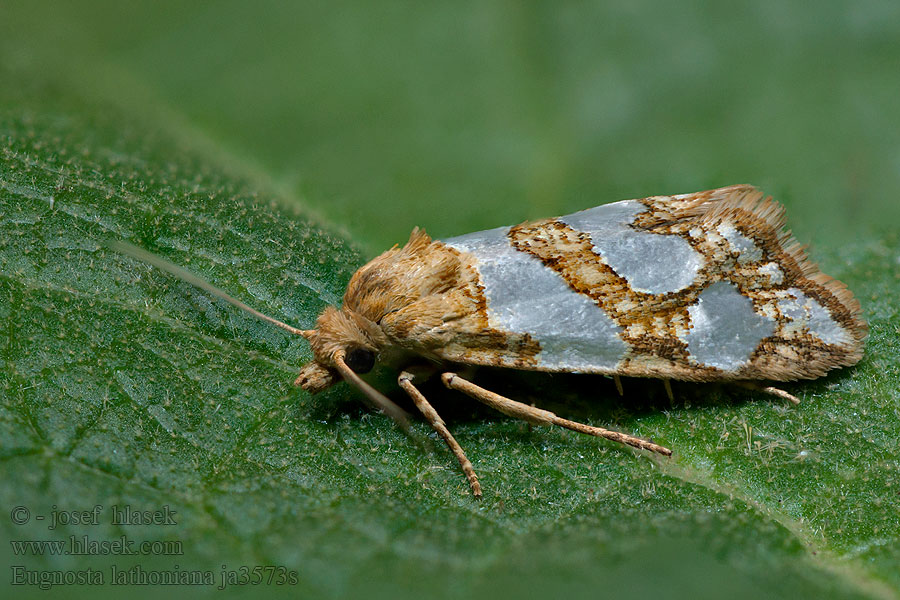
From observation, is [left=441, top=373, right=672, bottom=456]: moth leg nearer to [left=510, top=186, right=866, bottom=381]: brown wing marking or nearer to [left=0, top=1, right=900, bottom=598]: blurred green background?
[left=0, top=1, right=900, bottom=598]: blurred green background

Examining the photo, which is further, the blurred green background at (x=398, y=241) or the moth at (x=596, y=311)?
the moth at (x=596, y=311)

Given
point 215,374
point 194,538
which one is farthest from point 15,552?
point 215,374

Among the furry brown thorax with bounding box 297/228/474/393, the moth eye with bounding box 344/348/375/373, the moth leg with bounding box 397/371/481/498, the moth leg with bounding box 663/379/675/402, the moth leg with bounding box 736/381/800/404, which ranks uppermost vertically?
the furry brown thorax with bounding box 297/228/474/393

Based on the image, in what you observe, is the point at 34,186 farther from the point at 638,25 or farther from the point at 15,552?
the point at 638,25

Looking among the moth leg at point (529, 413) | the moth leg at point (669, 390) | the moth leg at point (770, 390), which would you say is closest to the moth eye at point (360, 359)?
the moth leg at point (529, 413)

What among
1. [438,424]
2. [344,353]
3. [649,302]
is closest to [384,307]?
[344,353]

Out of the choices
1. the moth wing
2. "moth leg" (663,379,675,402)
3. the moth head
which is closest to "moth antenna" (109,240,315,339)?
the moth head

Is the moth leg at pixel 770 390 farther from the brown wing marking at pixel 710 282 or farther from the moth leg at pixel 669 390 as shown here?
the moth leg at pixel 669 390

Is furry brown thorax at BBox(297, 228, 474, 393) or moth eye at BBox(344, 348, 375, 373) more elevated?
furry brown thorax at BBox(297, 228, 474, 393)
